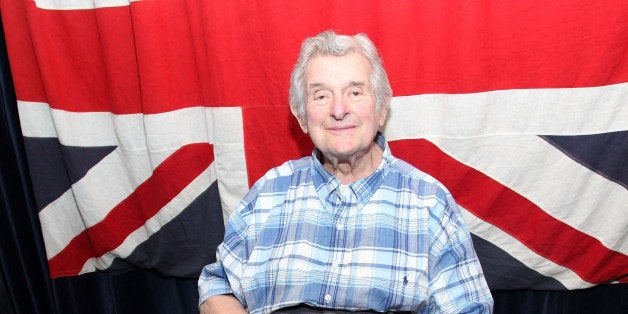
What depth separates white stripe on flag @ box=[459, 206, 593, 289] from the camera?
127cm

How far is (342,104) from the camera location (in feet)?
3.15

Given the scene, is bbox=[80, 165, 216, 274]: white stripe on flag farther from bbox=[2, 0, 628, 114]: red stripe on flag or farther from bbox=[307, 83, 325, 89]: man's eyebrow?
bbox=[307, 83, 325, 89]: man's eyebrow

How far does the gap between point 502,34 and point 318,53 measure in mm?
475

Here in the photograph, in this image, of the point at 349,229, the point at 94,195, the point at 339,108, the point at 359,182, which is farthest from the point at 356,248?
the point at 94,195

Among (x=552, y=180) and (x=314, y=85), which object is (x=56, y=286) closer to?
(x=314, y=85)

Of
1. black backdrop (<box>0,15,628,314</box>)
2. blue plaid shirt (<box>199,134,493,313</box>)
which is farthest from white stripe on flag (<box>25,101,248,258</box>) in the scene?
blue plaid shirt (<box>199,134,493,313</box>)

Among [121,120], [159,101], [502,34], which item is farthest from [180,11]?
[502,34]

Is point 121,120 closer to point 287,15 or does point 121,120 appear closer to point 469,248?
point 287,15

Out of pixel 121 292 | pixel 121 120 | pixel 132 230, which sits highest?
pixel 121 120

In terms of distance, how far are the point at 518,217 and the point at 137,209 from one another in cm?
112

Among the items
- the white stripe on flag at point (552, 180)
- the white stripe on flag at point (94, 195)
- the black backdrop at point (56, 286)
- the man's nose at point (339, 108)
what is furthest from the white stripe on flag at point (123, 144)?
the white stripe on flag at point (552, 180)

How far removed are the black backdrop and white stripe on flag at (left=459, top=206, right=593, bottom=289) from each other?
11 cm

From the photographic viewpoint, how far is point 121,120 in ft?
4.45

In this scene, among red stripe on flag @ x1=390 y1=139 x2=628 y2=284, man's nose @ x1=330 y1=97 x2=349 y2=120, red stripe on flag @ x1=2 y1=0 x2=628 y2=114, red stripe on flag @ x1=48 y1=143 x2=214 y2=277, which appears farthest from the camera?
red stripe on flag @ x1=48 y1=143 x2=214 y2=277
